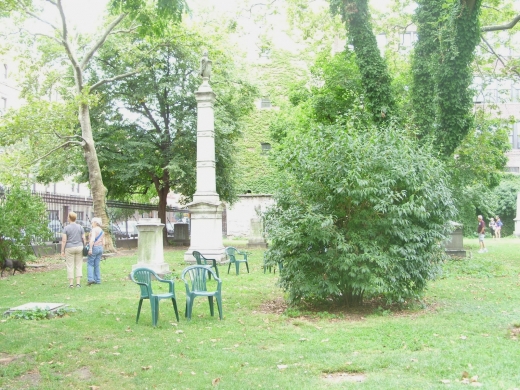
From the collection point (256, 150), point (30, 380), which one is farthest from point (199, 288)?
point (256, 150)

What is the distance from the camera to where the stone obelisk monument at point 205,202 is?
19.0 meters

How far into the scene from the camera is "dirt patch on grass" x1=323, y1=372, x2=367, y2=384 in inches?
233

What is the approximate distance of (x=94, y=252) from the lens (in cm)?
1383

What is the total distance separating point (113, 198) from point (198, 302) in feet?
71.3

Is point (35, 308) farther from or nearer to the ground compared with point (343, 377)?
farther from the ground

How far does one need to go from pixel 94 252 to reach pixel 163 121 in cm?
Answer: 1765

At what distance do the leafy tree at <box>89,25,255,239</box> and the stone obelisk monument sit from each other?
818cm

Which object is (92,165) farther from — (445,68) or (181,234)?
(445,68)

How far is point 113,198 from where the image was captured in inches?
1253

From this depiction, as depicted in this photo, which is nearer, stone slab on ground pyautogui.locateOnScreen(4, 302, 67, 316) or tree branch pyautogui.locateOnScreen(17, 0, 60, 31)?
stone slab on ground pyautogui.locateOnScreen(4, 302, 67, 316)

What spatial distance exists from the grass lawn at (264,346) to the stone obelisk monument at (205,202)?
7133mm

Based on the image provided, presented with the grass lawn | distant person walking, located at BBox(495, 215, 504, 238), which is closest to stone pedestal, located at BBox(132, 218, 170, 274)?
the grass lawn

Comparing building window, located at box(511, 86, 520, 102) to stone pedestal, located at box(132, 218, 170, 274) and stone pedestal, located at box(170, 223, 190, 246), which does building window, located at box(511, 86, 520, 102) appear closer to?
stone pedestal, located at box(170, 223, 190, 246)

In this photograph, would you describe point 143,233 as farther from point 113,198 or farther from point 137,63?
point 113,198
